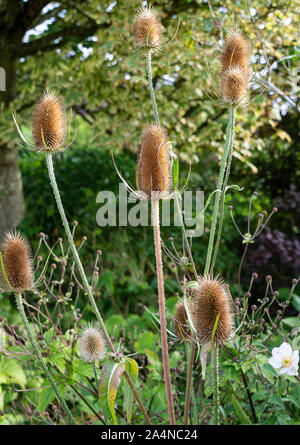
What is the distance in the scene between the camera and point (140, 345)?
8.32ft

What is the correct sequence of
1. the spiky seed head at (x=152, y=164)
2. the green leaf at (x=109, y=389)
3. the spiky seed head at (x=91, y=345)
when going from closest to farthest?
the green leaf at (x=109, y=389)
the spiky seed head at (x=152, y=164)
the spiky seed head at (x=91, y=345)

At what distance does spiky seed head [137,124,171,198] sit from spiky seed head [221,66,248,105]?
28 cm

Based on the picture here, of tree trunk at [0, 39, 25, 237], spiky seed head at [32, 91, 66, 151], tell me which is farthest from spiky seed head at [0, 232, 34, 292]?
tree trunk at [0, 39, 25, 237]

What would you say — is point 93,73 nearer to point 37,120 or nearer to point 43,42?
point 43,42

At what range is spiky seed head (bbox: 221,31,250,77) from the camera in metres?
1.44

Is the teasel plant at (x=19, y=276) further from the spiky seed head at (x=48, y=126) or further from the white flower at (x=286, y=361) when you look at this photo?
the white flower at (x=286, y=361)

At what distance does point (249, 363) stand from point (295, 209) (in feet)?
13.9

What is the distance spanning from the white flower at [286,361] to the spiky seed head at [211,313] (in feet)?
1.88

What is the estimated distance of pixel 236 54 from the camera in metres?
1.46

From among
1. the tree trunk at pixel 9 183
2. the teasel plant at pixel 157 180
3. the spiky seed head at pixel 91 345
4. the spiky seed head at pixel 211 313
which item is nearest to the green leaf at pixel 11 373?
the spiky seed head at pixel 91 345

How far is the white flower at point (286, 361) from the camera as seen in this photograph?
65.1 inches

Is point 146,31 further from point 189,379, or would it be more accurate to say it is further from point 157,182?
point 189,379

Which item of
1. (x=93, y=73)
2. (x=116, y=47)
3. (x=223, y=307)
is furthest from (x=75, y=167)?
(x=223, y=307)

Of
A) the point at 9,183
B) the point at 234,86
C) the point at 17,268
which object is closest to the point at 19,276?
the point at 17,268
